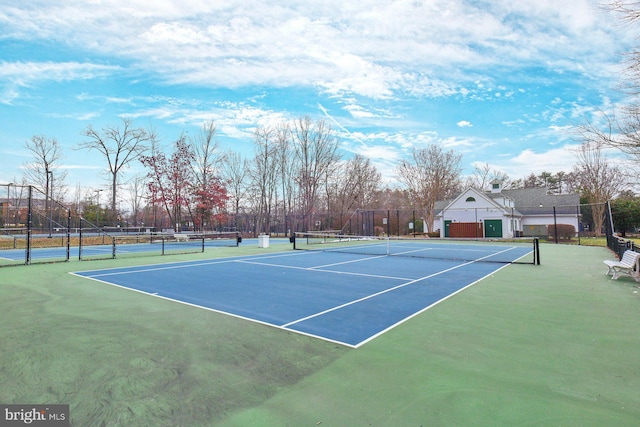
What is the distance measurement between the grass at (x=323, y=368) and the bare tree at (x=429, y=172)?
118 feet

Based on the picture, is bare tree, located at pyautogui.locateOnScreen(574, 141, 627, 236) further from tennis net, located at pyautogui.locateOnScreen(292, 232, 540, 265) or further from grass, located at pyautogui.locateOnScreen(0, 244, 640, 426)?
grass, located at pyautogui.locateOnScreen(0, 244, 640, 426)

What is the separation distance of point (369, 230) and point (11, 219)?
24.1 m

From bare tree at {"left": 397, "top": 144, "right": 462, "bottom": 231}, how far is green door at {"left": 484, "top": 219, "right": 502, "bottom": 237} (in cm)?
721

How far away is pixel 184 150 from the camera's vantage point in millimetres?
31000

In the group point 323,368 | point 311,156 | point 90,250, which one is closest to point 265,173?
point 311,156

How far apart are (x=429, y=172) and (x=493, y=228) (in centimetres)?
1079

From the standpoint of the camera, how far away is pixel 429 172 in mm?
41281

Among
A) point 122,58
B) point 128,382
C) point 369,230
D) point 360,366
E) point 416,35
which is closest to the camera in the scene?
point 128,382

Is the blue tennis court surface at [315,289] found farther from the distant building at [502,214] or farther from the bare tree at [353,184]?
the bare tree at [353,184]

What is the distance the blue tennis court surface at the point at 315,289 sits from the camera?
17.2 feet

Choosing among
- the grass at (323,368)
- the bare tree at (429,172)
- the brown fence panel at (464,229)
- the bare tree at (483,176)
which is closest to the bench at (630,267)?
the grass at (323,368)

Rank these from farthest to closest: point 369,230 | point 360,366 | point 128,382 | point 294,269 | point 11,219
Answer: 1. point 369,230
2. point 11,219
3. point 294,269
4. point 360,366
5. point 128,382

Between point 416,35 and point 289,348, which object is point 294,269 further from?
point 416,35

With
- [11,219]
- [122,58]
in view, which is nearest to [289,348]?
[122,58]
